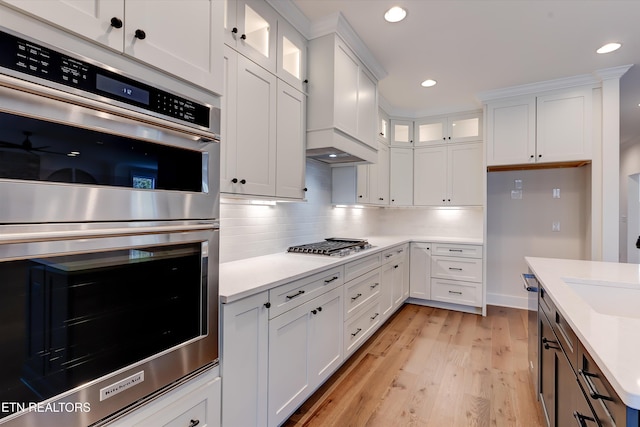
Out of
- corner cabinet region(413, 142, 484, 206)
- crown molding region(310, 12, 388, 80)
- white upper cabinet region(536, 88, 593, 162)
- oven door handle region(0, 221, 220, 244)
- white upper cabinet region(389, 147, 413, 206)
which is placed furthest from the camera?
white upper cabinet region(389, 147, 413, 206)

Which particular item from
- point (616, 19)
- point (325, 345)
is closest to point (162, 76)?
point (325, 345)

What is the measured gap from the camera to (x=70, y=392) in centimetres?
83

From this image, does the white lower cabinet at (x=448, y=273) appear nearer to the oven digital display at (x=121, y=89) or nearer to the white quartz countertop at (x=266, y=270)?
the white quartz countertop at (x=266, y=270)

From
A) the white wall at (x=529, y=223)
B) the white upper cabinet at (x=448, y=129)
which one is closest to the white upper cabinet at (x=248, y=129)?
the white upper cabinet at (x=448, y=129)

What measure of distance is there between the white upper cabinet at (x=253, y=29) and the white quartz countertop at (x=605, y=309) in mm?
2022

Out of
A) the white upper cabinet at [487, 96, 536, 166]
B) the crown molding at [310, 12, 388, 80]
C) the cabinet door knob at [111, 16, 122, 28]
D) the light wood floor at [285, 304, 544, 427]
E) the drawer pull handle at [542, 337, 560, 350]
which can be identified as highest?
the crown molding at [310, 12, 388, 80]

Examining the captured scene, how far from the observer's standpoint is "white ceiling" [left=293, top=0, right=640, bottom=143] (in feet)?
7.06

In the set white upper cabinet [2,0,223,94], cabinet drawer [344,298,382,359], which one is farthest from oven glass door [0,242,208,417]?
cabinet drawer [344,298,382,359]

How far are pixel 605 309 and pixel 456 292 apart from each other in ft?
7.77

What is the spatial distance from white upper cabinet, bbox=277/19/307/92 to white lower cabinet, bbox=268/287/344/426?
1548 millimetres

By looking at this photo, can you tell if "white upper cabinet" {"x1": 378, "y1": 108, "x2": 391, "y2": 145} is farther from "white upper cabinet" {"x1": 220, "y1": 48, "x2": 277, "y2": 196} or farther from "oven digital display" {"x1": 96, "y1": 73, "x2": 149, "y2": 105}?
"oven digital display" {"x1": 96, "y1": 73, "x2": 149, "y2": 105}

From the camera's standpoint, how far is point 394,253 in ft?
11.7

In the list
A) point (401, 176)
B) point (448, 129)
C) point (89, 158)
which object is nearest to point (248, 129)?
point (89, 158)

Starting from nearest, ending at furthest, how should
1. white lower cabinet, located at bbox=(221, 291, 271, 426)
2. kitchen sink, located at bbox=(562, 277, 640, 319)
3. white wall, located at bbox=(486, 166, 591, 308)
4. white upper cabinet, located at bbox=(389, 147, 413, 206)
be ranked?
white lower cabinet, located at bbox=(221, 291, 271, 426) < kitchen sink, located at bbox=(562, 277, 640, 319) < white wall, located at bbox=(486, 166, 591, 308) < white upper cabinet, located at bbox=(389, 147, 413, 206)
